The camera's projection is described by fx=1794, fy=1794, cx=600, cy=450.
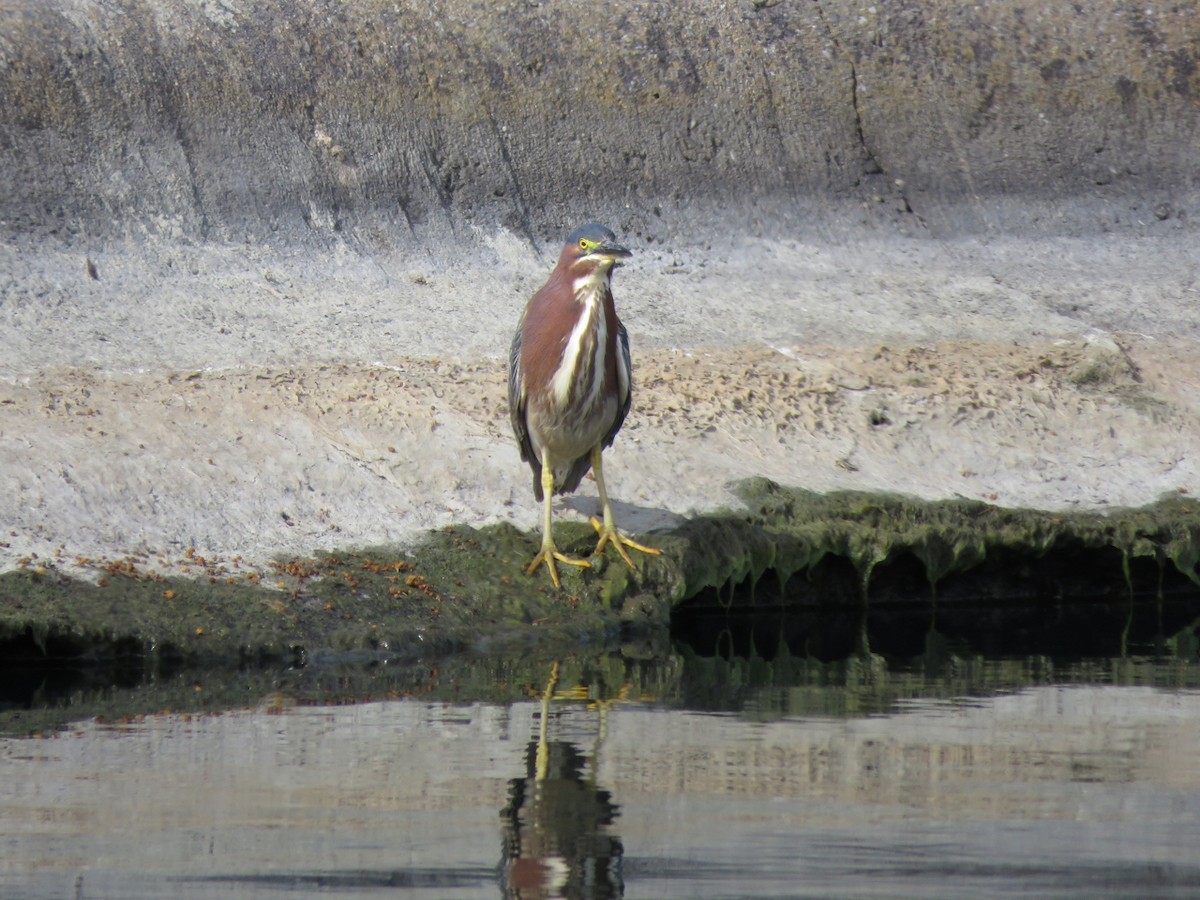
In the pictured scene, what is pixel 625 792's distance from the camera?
509 cm

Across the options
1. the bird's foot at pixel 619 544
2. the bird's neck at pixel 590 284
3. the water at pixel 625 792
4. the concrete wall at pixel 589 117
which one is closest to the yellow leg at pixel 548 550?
the bird's foot at pixel 619 544

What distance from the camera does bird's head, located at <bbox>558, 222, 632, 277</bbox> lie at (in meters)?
7.89

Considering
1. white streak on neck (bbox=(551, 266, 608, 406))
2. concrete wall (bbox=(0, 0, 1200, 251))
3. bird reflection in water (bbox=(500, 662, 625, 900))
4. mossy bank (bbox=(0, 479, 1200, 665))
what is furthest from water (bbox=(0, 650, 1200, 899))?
concrete wall (bbox=(0, 0, 1200, 251))

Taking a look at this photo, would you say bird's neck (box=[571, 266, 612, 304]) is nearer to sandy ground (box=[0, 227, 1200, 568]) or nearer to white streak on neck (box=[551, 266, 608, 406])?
white streak on neck (box=[551, 266, 608, 406])

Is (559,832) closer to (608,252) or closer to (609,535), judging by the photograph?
(609,535)

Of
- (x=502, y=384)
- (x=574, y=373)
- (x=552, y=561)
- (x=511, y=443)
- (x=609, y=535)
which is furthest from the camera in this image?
(x=502, y=384)

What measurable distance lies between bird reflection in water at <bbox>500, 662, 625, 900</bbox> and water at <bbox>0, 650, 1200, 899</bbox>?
0.04 ft

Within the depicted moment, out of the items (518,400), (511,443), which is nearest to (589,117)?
(511,443)

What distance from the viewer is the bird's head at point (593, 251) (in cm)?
789

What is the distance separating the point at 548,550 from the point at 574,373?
2.67 feet

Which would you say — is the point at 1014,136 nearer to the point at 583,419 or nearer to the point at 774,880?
the point at 583,419

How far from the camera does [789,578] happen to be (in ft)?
29.7

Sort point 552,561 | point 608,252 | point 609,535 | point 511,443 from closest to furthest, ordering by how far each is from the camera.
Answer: point 608,252 < point 552,561 < point 609,535 < point 511,443

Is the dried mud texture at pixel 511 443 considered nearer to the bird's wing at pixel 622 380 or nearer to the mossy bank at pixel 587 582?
the mossy bank at pixel 587 582
